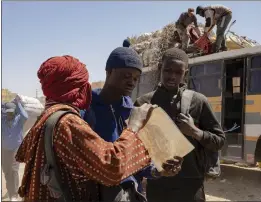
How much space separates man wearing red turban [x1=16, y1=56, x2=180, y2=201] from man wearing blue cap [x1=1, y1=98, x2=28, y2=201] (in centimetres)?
529

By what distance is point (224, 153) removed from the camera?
7586 millimetres

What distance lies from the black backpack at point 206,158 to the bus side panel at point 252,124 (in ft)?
15.2

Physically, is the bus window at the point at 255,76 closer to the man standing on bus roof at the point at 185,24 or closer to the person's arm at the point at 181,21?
the man standing on bus roof at the point at 185,24

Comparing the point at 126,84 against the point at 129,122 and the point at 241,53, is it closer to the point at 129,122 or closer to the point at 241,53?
the point at 129,122

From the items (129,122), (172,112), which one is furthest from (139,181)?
(172,112)

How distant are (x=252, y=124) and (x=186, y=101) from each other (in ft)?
16.0

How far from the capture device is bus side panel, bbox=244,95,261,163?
22.4ft

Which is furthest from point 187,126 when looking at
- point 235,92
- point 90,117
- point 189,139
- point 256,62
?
point 235,92

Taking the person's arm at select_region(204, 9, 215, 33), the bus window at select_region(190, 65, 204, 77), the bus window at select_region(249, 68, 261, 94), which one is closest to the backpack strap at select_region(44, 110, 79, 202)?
the bus window at select_region(249, 68, 261, 94)

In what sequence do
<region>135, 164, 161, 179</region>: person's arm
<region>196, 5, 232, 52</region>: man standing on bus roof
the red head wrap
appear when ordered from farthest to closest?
<region>196, 5, 232, 52</region>: man standing on bus roof → <region>135, 164, 161, 179</region>: person's arm → the red head wrap

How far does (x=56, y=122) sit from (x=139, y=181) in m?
0.74

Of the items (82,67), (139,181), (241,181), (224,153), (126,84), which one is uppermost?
(82,67)

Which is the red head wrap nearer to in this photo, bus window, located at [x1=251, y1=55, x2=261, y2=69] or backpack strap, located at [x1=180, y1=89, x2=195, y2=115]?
backpack strap, located at [x1=180, y1=89, x2=195, y2=115]

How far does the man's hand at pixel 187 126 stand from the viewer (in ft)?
7.54
